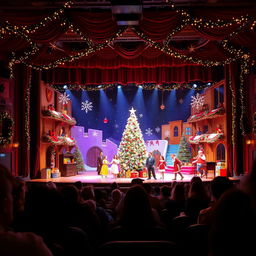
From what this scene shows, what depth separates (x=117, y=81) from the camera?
42.8 ft

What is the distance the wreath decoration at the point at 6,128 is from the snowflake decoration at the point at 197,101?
10.3m

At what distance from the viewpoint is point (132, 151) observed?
14320 millimetres

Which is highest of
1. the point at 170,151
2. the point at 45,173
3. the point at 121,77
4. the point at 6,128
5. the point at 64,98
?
the point at 121,77

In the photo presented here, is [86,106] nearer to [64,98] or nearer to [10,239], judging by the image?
[64,98]

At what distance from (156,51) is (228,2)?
11.2 ft

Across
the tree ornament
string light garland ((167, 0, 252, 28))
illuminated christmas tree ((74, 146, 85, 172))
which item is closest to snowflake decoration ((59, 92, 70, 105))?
illuminated christmas tree ((74, 146, 85, 172))

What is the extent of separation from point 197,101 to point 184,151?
118 inches

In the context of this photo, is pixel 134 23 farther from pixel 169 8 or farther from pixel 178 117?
pixel 178 117

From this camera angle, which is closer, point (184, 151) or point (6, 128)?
point (6, 128)

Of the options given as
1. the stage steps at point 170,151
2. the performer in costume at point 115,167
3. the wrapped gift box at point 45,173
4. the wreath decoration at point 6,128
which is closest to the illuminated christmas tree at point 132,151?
the performer in costume at point 115,167

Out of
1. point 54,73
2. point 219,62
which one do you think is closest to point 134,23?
point 219,62

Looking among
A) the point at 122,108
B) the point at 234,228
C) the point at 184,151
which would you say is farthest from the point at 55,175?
the point at 234,228

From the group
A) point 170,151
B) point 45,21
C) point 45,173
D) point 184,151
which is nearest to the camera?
point 45,21

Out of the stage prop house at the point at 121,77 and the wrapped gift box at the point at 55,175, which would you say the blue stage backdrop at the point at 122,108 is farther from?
the wrapped gift box at the point at 55,175
